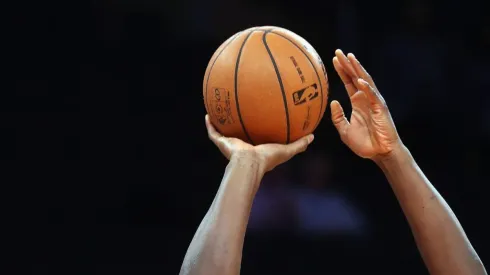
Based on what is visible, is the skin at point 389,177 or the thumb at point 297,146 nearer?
the skin at point 389,177

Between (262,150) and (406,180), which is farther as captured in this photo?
(406,180)

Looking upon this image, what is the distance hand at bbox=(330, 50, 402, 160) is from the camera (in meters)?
3.08

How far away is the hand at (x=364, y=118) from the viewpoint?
10.1ft

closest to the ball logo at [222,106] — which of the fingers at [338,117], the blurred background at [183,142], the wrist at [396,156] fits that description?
the fingers at [338,117]

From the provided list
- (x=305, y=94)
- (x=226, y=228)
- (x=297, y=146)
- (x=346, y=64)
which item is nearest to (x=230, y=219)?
(x=226, y=228)

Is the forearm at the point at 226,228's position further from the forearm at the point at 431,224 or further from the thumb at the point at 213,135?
the forearm at the point at 431,224

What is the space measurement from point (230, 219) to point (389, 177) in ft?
2.61

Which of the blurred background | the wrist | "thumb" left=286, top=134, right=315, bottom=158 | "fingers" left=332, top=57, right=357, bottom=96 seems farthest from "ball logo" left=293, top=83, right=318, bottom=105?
the blurred background

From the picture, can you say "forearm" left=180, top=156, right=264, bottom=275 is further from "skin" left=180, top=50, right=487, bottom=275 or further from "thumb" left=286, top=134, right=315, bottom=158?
"thumb" left=286, top=134, right=315, bottom=158

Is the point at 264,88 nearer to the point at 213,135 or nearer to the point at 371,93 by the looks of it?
the point at 213,135

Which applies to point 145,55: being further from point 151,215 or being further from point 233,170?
point 233,170

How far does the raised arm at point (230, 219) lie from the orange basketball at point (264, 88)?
0.11m

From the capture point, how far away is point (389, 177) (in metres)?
3.12

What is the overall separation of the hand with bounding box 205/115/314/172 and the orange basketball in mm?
41
